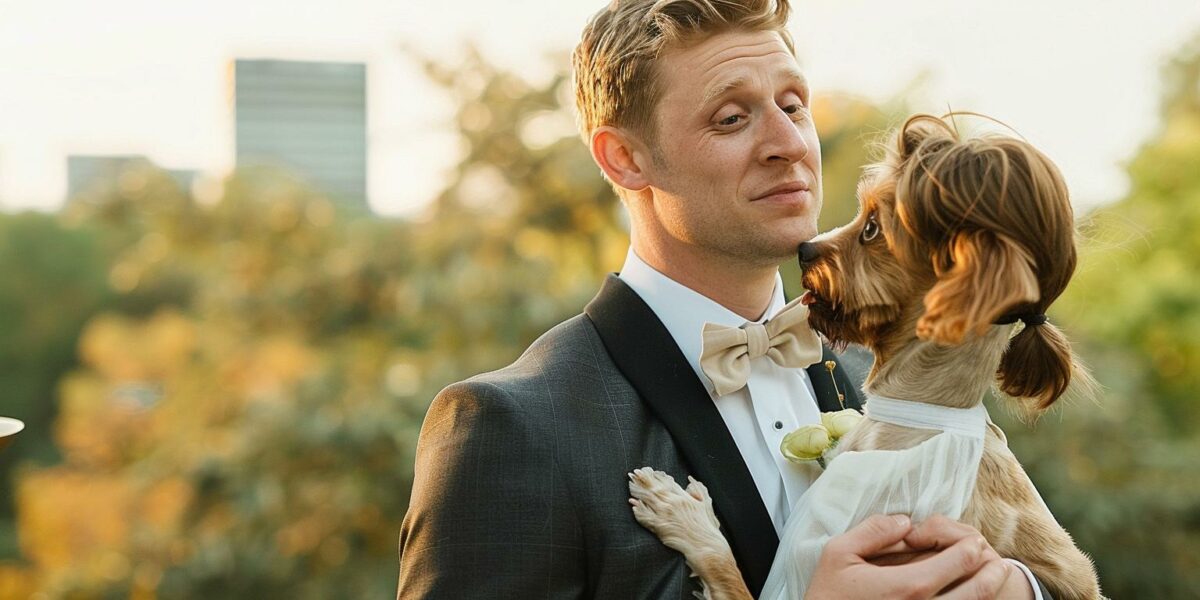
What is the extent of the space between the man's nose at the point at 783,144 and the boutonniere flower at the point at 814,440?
2.45 ft

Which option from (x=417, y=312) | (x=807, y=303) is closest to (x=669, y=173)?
(x=807, y=303)

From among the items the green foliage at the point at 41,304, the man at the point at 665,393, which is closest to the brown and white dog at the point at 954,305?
the man at the point at 665,393

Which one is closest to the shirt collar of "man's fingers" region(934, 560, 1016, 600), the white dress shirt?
the white dress shirt

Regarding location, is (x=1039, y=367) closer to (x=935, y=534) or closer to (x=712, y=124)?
(x=935, y=534)

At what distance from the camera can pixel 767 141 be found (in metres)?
3.51

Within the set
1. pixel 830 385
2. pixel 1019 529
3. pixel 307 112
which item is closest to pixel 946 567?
pixel 1019 529

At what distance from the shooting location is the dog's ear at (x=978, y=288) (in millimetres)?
2850

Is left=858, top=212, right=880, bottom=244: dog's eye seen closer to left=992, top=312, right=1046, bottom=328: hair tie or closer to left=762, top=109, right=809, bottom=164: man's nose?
left=762, top=109, right=809, bottom=164: man's nose

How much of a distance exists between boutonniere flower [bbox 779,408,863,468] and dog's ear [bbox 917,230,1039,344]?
463 millimetres

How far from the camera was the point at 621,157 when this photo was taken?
12.7ft

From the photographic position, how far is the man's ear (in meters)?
3.80

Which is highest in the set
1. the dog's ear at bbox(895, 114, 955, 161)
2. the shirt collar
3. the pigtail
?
the dog's ear at bbox(895, 114, 955, 161)

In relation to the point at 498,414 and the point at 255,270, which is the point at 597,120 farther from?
the point at 255,270

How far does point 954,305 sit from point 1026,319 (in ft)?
1.32
